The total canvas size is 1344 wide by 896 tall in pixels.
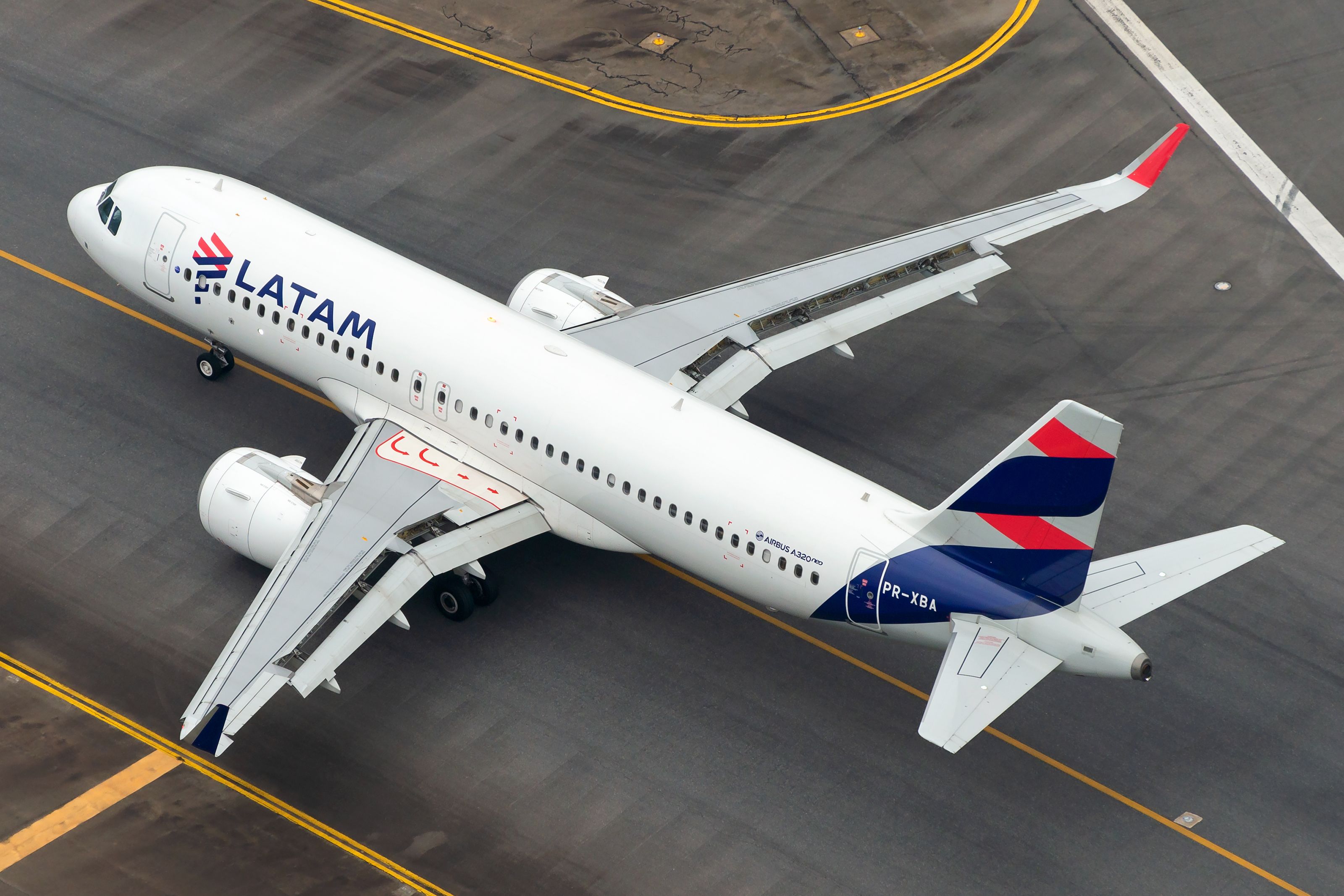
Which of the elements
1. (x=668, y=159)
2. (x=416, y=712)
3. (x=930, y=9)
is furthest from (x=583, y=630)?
(x=930, y=9)

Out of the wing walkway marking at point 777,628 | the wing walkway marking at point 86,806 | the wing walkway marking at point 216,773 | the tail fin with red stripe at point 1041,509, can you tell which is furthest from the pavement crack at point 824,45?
the wing walkway marking at point 86,806

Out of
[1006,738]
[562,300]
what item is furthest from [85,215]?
[1006,738]

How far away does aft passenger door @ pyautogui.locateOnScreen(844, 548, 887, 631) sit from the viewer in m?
33.3

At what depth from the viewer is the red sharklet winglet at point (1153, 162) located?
41281 millimetres

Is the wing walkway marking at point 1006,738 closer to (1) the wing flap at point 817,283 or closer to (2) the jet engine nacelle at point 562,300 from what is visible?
(1) the wing flap at point 817,283

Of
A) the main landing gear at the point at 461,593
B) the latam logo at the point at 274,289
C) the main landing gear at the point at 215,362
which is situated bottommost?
the main landing gear at the point at 461,593

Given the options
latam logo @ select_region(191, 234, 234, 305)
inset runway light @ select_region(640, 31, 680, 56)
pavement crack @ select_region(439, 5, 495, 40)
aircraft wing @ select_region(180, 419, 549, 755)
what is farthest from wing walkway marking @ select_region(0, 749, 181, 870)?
inset runway light @ select_region(640, 31, 680, 56)

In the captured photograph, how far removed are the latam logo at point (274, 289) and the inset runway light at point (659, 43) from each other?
19.6 metres

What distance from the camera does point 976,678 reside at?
103ft

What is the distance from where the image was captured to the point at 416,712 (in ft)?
120

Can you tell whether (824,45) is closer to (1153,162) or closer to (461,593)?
(1153,162)

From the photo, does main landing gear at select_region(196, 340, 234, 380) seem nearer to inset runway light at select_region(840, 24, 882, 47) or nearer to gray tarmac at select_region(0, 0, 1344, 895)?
gray tarmac at select_region(0, 0, 1344, 895)

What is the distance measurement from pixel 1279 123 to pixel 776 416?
69.3 feet

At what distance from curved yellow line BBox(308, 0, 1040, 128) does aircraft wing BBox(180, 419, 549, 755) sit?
1838 cm
